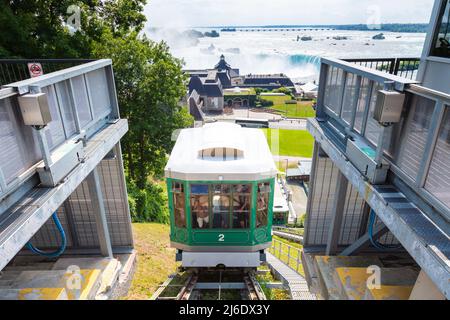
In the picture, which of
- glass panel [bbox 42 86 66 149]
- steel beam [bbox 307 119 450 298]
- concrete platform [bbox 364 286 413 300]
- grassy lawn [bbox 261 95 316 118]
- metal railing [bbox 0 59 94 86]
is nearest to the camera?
steel beam [bbox 307 119 450 298]

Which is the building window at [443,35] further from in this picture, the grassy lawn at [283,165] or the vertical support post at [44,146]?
the grassy lawn at [283,165]

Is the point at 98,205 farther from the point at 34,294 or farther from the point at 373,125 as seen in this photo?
the point at 373,125

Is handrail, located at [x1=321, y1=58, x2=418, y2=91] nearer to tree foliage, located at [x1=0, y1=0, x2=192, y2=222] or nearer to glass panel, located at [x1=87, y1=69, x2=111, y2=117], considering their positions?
glass panel, located at [x1=87, y1=69, x2=111, y2=117]

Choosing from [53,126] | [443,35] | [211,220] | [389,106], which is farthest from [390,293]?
[53,126]

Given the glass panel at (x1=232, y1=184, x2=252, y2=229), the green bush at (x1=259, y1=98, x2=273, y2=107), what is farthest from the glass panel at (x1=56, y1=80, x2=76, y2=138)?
the green bush at (x1=259, y1=98, x2=273, y2=107)

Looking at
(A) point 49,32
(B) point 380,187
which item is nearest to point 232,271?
(B) point 380,187

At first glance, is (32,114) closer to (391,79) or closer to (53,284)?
(53,284)
